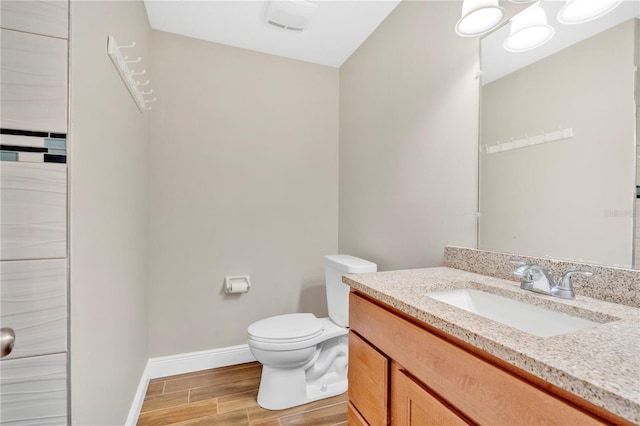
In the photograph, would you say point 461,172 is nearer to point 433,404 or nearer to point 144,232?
point 433,404

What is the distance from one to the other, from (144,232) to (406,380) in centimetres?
176

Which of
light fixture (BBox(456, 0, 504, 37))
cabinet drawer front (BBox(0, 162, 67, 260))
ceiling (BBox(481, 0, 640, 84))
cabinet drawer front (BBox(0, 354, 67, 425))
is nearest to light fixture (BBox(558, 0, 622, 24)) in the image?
ceiling (BBox(481, 0, 640, 84))

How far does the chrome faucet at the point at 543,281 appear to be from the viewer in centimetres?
89

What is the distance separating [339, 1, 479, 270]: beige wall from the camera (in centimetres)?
140

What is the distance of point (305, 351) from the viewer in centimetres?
168

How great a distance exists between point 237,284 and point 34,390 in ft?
4.63

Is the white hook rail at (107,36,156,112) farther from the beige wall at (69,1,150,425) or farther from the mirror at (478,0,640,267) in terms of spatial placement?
the mirror at (478,0,640,267)

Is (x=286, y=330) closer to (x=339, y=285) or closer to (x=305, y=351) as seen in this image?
(x=305, y=351)

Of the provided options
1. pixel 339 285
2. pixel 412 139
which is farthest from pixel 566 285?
pixel 339 285

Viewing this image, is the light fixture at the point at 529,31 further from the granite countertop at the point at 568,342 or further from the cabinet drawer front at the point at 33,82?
the cabinet drawer front at the point at 33,82

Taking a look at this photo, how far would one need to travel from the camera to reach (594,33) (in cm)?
94

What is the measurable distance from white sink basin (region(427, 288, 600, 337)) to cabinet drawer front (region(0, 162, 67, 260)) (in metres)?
1.16

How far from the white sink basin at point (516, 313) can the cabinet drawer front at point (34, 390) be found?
114 centimetres

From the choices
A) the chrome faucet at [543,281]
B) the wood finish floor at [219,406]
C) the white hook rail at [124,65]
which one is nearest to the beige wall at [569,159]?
the chrome faucet at [543,281]
